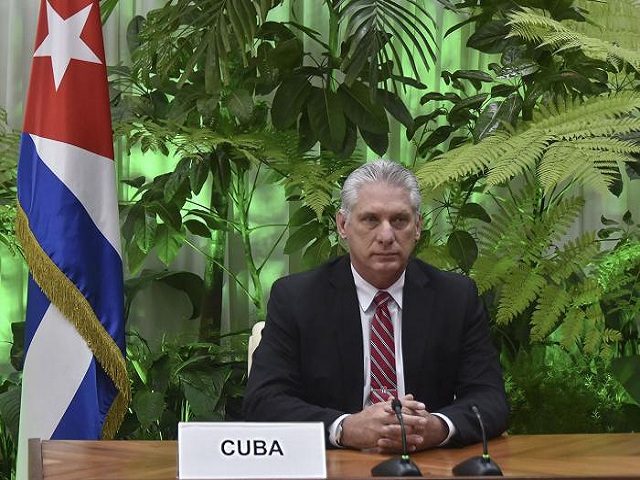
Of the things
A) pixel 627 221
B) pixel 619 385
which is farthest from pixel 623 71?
pixel 619 385

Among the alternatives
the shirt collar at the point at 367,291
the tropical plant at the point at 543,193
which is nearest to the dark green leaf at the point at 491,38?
the tropical plant at the point at 543,193

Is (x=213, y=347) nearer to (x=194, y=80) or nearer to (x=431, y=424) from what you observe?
(x=194, y=80)

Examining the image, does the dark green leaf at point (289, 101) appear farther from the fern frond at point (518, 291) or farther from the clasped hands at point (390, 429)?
the clasped hands at point (390, 429)

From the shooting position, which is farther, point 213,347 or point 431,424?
point 213,347

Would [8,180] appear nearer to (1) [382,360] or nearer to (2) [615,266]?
(1) [382,360]

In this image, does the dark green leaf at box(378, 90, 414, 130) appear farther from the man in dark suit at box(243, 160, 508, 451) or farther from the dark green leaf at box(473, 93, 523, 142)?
the man in dark suit at box(243, 160, 508, 451)

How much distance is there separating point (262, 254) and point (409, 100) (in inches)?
37.2

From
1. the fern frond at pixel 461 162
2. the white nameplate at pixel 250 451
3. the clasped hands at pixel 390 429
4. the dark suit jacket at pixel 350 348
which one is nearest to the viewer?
the white nameplate at pixel 250 451

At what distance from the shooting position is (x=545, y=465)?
216 cm

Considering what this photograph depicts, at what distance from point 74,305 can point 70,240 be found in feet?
0.68

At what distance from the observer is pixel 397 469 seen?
197 centimetres

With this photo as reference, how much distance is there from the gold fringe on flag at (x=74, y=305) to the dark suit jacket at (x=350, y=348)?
0.75 meters

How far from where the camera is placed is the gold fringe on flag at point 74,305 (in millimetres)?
3324

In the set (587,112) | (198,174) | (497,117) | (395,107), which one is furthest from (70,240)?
(587,112)
